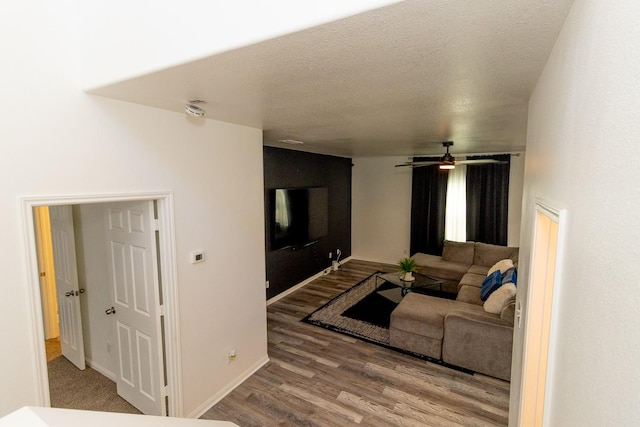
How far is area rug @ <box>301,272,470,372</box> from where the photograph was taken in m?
4.20

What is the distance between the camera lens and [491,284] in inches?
161

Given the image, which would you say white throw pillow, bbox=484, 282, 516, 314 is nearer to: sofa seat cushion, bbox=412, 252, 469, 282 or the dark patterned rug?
the dark patterned rug

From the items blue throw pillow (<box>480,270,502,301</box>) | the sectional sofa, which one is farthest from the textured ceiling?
blue throw pillow (<box>480,270,502,301</box>)

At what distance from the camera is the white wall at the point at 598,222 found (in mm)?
497

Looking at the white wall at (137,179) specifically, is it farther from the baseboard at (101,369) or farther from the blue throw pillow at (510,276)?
the blue throw pillow at (510,276)

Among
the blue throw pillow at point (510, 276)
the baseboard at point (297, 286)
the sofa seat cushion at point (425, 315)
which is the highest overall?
the blue throw pillow at point (510, 276)

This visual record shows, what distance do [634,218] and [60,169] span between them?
238cm

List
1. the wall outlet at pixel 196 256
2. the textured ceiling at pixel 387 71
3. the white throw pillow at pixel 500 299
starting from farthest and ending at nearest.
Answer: the white throw pillow at pixel 500 299
the wall outlet at pixel 196 256
the textured ceiling at pixel 387 71

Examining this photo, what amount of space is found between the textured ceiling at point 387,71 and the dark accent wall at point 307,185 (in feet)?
8.37

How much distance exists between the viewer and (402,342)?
3.85 meters

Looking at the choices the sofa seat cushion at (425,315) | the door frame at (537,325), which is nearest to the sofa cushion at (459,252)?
the sofa seat cushion at (425,315)

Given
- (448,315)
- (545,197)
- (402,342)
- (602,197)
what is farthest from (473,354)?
(602,197)

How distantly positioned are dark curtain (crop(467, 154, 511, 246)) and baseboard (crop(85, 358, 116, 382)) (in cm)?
627

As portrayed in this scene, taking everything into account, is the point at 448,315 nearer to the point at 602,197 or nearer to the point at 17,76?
the point at 602,197
